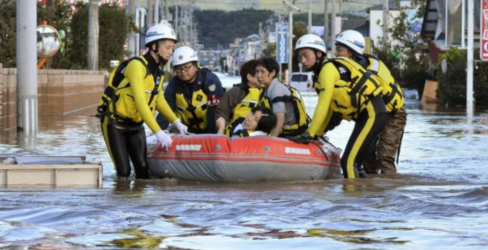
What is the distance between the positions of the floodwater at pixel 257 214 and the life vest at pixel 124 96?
2.45 feet

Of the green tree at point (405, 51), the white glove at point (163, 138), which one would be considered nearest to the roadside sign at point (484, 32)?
the green tree at point (405, 51)

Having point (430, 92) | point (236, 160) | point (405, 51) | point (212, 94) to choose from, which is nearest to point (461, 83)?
point (430, 92)

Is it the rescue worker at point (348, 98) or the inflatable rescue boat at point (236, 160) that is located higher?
the rescue worker at point (348, 98)

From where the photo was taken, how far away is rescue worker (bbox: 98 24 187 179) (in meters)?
13.1

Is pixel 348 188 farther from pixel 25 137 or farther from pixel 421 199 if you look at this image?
pixel 25 137

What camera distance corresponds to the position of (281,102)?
14.3 metres

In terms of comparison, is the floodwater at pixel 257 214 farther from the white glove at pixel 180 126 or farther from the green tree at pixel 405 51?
the green tree at pixel 405 51

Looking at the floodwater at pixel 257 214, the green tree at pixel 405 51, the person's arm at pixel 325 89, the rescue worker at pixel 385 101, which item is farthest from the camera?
the green tree at pixel 405 51

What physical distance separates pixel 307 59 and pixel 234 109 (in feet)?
4.13

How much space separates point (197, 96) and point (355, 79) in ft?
6.88

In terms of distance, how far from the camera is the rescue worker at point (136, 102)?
13070 mm

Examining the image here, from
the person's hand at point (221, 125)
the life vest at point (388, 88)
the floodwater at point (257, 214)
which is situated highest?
the life vest at point (388, 88)

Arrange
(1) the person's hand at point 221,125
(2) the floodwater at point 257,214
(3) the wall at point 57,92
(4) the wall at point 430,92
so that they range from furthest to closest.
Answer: (4) the wall at point 430,92
(3) the wall at point 57,92
(1) the person's hand at point 221,125
(2) the floodwater at point 257,214

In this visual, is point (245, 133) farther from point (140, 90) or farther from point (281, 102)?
point (140, 90)
